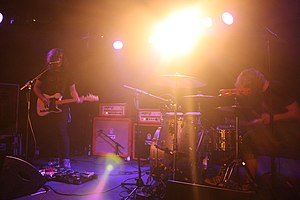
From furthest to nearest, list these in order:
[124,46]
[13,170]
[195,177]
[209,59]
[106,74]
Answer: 1. [106,74]
2. [124,46]
3. [209,59]
4. [195,177]
5. [13,170]

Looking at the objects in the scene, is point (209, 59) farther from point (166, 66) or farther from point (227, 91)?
point (227, 91)

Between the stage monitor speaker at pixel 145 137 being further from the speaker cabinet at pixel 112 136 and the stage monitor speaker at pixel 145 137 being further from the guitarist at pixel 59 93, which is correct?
the guitarist at pixel 59 93

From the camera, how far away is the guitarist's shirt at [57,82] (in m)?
4.91

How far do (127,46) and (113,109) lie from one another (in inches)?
57.1

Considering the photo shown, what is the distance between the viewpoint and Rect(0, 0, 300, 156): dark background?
4582 mm

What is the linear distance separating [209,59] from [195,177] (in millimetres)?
2778

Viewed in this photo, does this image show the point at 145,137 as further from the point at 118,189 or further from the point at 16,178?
the point at 16,178

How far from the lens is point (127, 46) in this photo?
622cm

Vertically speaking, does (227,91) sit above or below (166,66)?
below

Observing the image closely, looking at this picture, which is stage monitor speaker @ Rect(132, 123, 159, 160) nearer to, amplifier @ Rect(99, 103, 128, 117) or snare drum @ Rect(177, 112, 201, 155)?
amplifier @ Rect(99, 103, 128, 117)

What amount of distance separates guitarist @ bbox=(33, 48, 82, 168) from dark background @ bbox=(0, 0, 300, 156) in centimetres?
97

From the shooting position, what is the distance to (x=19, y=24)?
16.8ft

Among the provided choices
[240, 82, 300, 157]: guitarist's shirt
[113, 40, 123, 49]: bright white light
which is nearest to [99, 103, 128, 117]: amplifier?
[113, 40, 123, 49]: bright white light

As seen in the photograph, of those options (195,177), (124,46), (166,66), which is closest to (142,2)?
(124,46)
